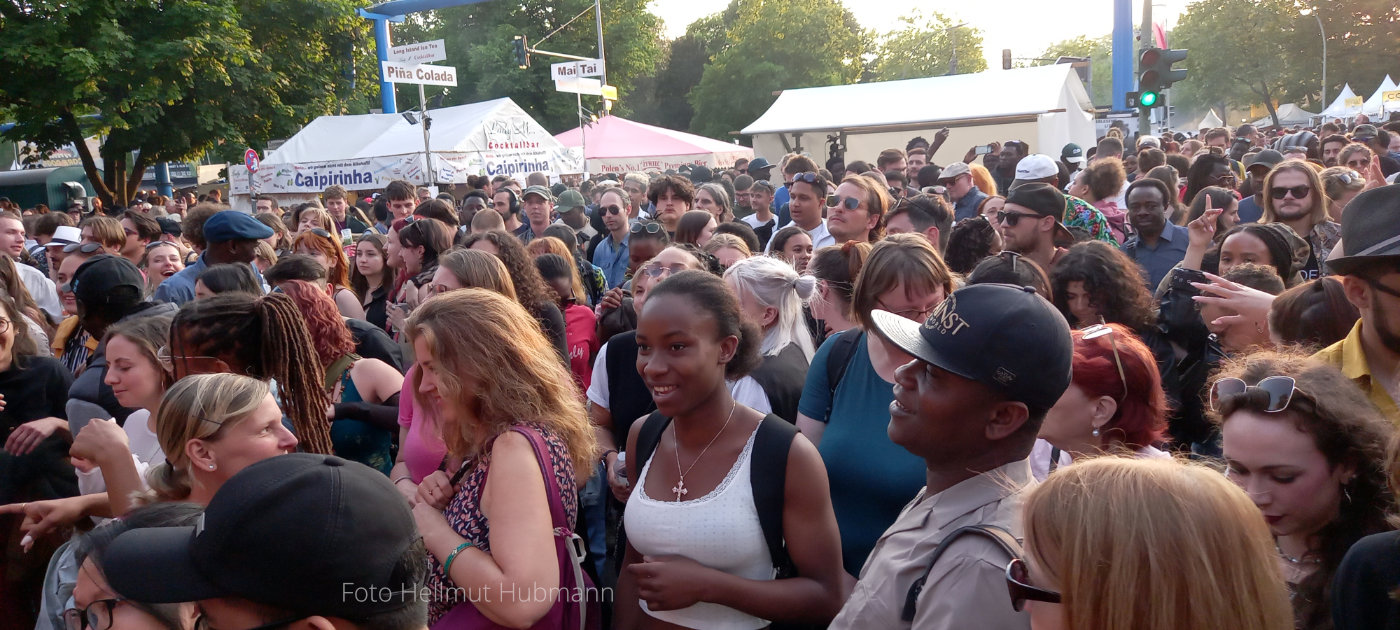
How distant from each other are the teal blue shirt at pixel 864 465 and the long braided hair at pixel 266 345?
178 centimetres

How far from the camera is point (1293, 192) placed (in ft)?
19.6

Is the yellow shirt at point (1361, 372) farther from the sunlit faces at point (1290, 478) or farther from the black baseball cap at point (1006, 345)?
the black baseball cap at point (1006, 345)

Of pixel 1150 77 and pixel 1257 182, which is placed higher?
pixel 1150 77

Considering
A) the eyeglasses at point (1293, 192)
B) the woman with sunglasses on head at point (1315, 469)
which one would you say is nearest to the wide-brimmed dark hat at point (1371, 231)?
the woman with sunglasses on head at point (1315, 469)

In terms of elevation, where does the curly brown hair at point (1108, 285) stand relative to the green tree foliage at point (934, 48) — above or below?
below

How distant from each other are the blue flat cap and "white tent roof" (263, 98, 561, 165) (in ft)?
41.8

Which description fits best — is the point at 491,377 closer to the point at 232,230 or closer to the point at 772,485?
the point at 772,485

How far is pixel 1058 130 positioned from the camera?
2320cm

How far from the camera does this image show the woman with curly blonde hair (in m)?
2.37

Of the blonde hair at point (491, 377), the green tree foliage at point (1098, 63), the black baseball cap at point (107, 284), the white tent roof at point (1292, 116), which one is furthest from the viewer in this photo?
the green tree foliage at point (1098, 63)

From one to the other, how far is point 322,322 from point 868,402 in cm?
239

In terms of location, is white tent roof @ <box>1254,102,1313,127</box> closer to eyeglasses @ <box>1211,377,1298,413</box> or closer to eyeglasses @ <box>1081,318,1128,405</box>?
eyeglasses @ <box>1081,318,1128,405</box>

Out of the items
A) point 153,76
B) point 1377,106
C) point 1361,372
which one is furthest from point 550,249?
point 1377,106

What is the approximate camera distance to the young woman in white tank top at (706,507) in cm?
251
